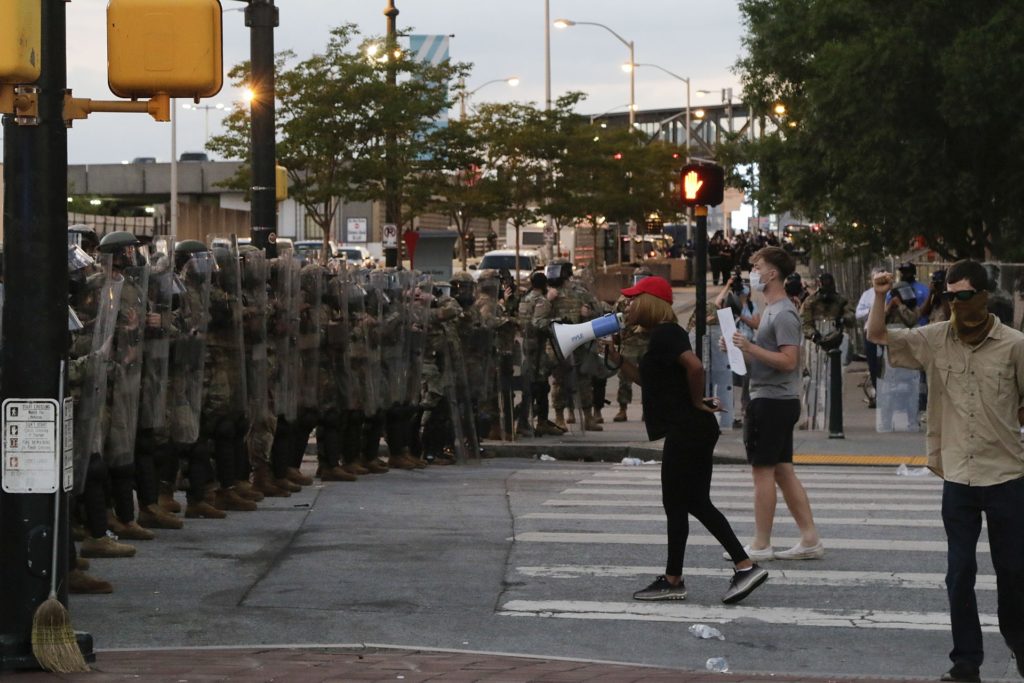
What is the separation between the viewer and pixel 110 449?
10602 mm

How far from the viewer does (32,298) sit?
696 cm

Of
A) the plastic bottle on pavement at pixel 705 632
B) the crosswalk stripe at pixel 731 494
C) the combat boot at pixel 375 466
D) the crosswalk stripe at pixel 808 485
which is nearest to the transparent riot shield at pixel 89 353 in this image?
the plastic bottle on pavement at pixel 705 632

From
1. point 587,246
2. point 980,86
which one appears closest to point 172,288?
point 980,86

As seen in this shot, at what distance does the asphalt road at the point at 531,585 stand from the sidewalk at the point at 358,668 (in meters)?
0.32

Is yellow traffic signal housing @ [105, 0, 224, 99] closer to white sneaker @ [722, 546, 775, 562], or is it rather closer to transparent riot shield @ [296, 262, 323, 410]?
white sneaker @ [722, 546, 775, 562]

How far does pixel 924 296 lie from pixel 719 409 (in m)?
12.4

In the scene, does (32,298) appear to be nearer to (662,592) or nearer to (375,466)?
(662,592)

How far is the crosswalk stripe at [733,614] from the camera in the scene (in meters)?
8.59

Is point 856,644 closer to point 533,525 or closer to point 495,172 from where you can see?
point 533,525

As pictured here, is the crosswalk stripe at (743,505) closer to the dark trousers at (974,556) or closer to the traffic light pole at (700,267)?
the traffic light pole at (700,267)

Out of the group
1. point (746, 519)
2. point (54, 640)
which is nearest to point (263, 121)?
point (746, 519)

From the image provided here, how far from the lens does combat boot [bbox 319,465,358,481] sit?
47.8ft

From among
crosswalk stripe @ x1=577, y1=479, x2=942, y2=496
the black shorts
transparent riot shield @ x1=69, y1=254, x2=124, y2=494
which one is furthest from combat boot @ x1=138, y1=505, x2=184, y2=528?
crosswalk stripe @ x1=577, y1=479, x2=942, y2=496

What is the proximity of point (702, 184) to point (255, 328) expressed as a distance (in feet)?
21.6
